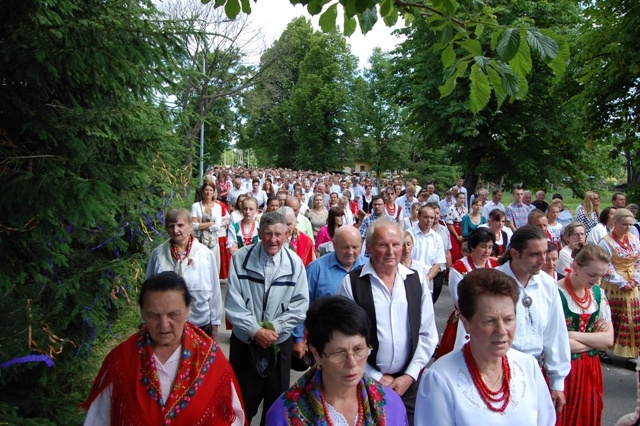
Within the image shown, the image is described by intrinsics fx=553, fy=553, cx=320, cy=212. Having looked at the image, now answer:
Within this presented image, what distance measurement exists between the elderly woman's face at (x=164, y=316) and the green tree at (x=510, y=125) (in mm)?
20422

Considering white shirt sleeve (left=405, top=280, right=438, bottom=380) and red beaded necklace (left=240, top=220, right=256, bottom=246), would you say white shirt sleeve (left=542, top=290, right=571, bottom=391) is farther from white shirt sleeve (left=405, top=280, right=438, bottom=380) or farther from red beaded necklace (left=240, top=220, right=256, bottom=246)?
red beaded necklace (left=240, top=220, right=256, bottom=246)

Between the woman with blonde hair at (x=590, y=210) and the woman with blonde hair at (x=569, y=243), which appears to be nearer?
the woman with blonde hair at (x=569, y=243)

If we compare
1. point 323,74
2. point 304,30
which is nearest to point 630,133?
point 323,74

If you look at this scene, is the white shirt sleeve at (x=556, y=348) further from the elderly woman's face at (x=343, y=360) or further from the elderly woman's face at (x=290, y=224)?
the elderly woman's face at (x=290, y=224)

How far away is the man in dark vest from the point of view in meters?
3.66

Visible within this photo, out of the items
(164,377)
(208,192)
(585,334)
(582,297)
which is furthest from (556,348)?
(208,192)

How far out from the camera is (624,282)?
23.6ft

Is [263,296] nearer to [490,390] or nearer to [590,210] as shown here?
[490,390]

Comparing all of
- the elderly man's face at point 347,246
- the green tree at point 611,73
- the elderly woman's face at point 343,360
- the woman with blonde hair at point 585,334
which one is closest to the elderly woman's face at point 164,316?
the elderly woman's face at point 343,360

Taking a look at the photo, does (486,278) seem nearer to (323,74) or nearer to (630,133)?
(630,133)

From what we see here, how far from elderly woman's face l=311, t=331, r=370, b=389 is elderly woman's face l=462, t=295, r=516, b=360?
54 cm

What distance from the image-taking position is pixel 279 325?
4.35 meters

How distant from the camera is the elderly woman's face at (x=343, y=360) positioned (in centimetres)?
261

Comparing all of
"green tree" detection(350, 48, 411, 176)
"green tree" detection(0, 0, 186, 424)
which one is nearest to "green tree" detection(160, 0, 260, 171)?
"green tree" detection(0, 0, 186, 424)
